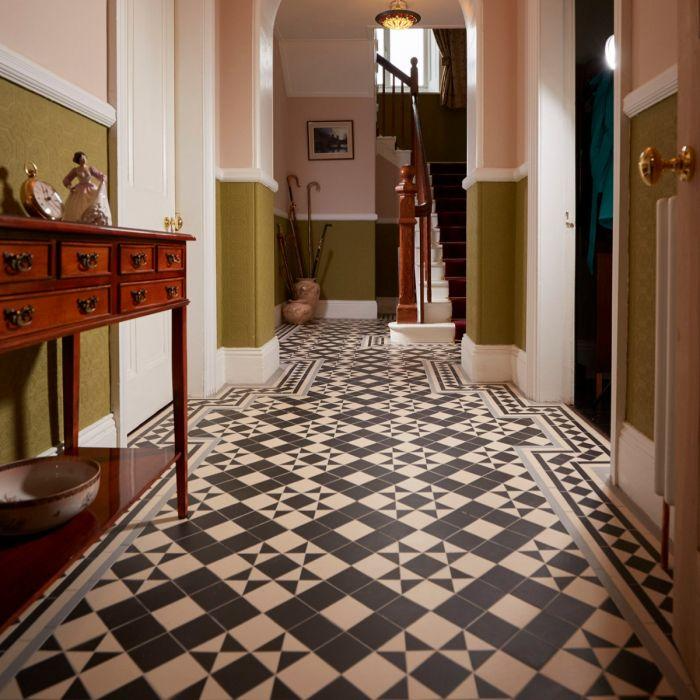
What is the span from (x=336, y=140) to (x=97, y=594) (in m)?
7.12

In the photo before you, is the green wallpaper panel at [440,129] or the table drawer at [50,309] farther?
the green wallpaper panel at [440,129]

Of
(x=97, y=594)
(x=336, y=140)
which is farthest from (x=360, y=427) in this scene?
(x=336, y=140)

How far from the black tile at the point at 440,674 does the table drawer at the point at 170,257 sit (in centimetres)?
123

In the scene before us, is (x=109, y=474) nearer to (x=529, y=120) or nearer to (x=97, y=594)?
(x=97, y=594)

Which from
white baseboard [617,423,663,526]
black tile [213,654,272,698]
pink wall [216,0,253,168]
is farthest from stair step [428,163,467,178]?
black tile [213,654,272,698]

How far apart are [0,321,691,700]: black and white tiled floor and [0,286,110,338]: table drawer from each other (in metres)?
0.68

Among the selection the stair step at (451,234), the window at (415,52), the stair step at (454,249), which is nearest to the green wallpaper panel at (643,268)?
the stair step at (454,249)

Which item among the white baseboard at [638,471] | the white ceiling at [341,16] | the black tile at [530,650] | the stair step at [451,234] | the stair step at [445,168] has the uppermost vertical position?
the white ceiling at [341,16]

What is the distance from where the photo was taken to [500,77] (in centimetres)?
407

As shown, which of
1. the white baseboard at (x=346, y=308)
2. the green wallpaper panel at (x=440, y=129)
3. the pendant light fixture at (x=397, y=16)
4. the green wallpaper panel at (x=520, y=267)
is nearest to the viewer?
the green wallpaper panel at (x=520, y=267)

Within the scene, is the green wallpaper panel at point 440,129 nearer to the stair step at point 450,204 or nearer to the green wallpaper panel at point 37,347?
the stair step at point 450,204

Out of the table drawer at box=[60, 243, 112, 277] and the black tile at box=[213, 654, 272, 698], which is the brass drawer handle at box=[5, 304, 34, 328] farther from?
the black tile at box=[213, 654, 272, 698]

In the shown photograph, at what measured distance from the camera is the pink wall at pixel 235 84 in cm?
398

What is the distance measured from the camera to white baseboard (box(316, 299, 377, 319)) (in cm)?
823
